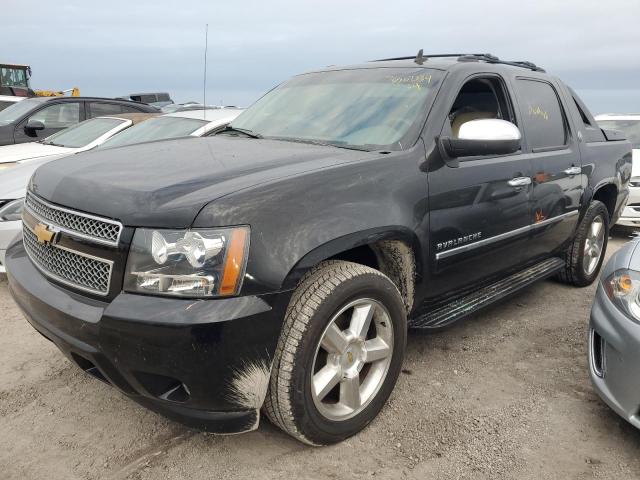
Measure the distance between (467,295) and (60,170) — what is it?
7.73 ft

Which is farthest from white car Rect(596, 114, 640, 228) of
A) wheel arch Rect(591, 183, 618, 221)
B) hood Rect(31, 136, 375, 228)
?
hood Rect(31, 136, 375, 228)

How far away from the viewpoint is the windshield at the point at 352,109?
2.97m

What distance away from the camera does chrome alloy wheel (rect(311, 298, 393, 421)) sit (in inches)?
95.0

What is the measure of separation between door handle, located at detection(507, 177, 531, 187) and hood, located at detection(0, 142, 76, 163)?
475cm

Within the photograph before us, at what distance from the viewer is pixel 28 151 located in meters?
6.33

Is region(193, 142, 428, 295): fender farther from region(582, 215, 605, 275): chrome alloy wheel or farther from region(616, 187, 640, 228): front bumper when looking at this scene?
region(616, 187, 640, 228): front bumper

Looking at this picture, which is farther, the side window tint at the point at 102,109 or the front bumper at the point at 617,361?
the side window tint at the point at 102,109

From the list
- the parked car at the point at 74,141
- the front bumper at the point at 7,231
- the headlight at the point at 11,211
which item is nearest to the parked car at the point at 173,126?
the parked car at the point at 74,141

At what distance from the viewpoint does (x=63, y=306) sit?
2.23m

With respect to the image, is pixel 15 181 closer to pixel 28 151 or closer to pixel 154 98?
pixel 28 151

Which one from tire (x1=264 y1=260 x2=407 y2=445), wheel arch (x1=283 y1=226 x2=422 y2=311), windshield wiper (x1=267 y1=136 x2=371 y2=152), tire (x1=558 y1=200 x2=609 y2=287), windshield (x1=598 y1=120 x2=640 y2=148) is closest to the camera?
tire (x1=264 y1=260 x2=407 y2=445)

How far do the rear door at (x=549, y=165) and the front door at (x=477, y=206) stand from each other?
135mm

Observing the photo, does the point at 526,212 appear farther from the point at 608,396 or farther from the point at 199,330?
the point at 199,330

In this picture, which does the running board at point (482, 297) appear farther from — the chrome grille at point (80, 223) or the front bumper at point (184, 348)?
the chrome grille at point (80, 223)
